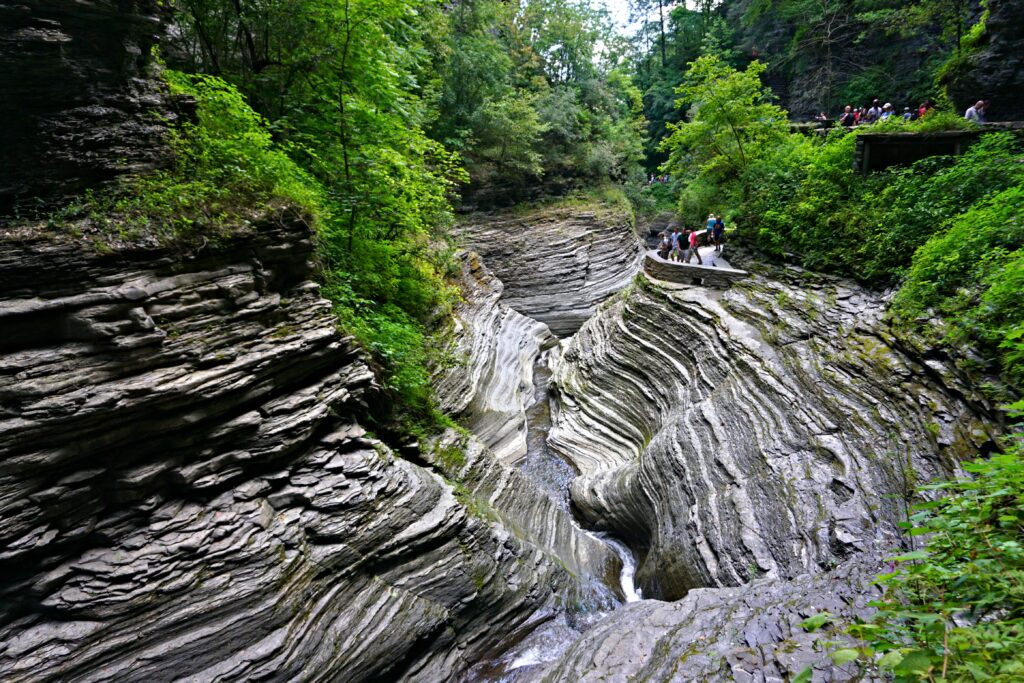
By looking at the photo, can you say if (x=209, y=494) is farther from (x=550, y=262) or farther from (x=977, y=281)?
(x=550, y=262)

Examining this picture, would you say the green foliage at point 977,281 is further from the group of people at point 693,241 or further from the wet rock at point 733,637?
the group of people at point 693,241

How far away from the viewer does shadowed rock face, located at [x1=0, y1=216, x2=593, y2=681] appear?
15.2 ft

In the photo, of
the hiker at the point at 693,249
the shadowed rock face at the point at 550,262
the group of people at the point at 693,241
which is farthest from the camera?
the shadowed rock face at the point at 550,262

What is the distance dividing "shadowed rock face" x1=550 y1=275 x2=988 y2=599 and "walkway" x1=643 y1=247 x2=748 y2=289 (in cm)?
48

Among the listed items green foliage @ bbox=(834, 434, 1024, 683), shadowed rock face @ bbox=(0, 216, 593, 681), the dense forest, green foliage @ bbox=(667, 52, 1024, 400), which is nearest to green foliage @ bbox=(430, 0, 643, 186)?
the dense forest

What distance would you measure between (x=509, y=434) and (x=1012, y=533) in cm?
1216

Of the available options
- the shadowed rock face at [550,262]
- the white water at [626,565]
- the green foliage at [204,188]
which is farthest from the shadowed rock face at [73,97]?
the shadowed rock face at [550,262]

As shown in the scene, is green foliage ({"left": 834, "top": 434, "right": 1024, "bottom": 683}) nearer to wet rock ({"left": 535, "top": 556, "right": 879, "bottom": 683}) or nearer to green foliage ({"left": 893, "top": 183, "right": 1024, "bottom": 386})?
wet rock ({"left": 535, "top": 556, "right": 879, "bottom": 683})

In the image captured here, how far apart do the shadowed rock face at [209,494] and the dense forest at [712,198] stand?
86 cm

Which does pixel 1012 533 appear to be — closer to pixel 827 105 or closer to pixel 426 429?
pixel 426 429

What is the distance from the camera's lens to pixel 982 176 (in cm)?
868

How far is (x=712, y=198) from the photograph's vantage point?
1870 centimetres

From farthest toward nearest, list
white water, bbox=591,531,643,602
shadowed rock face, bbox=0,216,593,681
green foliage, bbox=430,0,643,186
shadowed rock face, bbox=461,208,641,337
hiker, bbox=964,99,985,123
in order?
shadowed rock face, bbox=461,208,641,337 → green foliage, bbox=430,0,643,186 → hiker, bbox=964,99,985,123 → white water, bbox=591,531,643,602 → shadowed rock face, bbox=0,216,593,681

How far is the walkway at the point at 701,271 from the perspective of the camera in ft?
44.0
